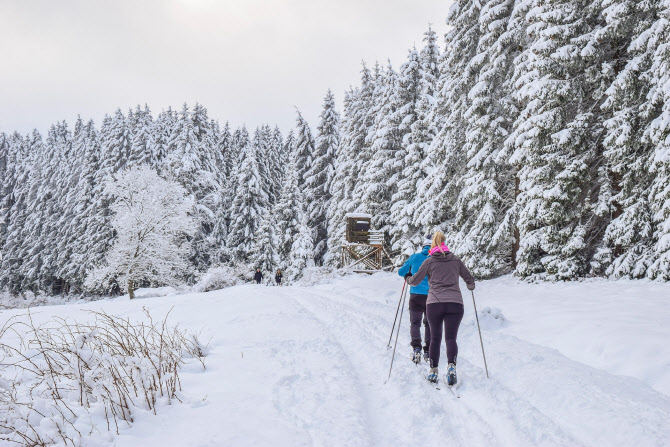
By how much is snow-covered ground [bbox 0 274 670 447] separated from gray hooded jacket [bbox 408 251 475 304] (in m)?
1.14

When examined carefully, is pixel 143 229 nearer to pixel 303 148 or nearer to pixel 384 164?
pixel 303 148

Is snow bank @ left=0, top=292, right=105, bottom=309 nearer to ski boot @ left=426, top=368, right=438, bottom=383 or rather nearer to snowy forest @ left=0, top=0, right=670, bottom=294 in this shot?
snowy forest @ left=0, top=0, right=670, bottom=294

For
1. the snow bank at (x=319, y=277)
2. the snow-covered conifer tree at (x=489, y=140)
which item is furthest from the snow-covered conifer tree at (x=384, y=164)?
the snow-covered conifer tree at (x=489, y=140)

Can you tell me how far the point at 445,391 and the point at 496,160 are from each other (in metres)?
11.4

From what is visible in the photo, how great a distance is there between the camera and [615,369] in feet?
18.0

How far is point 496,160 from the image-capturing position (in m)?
14.4

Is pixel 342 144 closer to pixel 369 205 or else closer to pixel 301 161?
pixel 301 161

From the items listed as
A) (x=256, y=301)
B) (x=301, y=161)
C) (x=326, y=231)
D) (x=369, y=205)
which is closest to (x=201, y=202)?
(x=301, y=161)

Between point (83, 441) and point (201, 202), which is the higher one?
point (201, 202)

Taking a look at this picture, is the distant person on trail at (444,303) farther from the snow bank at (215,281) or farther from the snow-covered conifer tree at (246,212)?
the snow-covered conifer tree at (246,212)

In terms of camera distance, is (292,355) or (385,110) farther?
(385,110)

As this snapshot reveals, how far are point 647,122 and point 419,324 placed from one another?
904 centimetres

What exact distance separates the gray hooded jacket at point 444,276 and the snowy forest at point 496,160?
681 cm

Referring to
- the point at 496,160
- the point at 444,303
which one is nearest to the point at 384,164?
the point at 496,160
